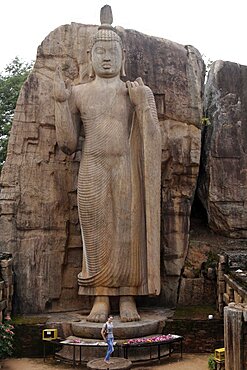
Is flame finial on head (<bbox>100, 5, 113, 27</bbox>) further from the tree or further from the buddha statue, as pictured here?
the tree

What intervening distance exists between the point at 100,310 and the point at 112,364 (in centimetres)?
189

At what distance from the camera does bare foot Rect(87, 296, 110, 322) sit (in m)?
9.82

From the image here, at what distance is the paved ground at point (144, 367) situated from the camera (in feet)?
29.4

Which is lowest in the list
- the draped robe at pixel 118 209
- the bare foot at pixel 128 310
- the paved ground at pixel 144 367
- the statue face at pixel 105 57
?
the paved ground at pixel 144 367

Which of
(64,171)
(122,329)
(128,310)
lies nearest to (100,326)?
(122,329)

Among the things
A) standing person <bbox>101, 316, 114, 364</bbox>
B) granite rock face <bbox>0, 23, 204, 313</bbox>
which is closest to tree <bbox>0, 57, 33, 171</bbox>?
granite rock face <bbox>0, 23, 204, 313</bbox>

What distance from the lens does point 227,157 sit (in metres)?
12.2

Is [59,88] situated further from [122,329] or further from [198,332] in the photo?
[198,332]

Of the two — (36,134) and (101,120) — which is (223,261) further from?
(36,134)

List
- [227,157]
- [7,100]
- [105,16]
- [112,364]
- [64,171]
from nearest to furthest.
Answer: [112,364] → [105,16] → [64,171] → [227,157] → [7,100]

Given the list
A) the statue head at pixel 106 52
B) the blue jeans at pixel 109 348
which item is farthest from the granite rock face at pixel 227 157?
the blue jeans at pixel 109 348

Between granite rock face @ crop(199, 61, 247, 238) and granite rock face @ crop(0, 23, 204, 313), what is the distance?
0.67m

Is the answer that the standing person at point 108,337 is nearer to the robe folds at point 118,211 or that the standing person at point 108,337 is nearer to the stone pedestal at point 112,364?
the stone pedestal at point 112,364

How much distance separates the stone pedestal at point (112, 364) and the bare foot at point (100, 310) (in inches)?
55.2
